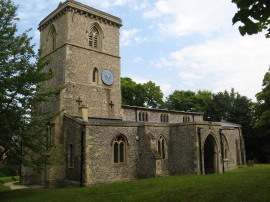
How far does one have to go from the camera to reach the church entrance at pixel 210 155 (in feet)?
79.5

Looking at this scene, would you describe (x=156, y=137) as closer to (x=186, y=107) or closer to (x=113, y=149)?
(x=113, y=149)

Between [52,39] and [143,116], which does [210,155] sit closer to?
[143,116]

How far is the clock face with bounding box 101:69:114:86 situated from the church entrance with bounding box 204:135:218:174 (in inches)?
420

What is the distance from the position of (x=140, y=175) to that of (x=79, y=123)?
21.1 feet

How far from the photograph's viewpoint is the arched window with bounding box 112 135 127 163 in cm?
2163

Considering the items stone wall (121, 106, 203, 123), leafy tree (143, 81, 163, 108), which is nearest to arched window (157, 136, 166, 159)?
stone wall (121, 106, 203, 123)

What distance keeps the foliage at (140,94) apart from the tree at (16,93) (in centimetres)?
3218

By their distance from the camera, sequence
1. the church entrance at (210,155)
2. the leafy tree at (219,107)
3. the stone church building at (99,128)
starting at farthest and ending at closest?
the leafy tree at (219,107) < the church entrance at (210,155) < the stone church building at (99,128)

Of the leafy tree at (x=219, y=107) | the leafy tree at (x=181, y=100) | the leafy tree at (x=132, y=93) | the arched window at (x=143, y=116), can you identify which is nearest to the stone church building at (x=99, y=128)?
the arched window at (x=143, y=116)

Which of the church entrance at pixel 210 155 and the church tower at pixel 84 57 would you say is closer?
the church entrance at pixel 210 155

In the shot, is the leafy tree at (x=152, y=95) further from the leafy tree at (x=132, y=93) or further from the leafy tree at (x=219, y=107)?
the leafy tree at (x=219, y=107)

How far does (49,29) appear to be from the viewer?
2838cm

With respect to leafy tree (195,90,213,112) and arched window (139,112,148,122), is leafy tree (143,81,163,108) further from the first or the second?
arched window (139,112,148,122)

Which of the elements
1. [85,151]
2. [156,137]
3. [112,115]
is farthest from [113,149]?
[112,115]
